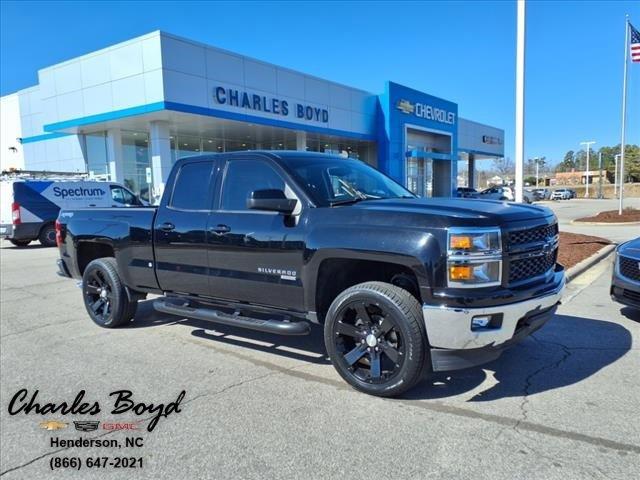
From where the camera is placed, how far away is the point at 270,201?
13.9 feet

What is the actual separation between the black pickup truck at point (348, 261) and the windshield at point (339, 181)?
16mm

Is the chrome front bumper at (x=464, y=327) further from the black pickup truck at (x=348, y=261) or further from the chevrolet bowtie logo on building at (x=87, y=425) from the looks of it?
the chevrolet bowtie logo on building at (x=87, y=425)

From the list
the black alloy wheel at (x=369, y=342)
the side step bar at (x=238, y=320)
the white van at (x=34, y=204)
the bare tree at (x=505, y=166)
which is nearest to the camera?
the black alloy wheel at (x=369, y=342)

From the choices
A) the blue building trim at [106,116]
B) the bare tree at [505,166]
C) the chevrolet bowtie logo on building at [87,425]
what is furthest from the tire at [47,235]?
the bare tree at [505,166]

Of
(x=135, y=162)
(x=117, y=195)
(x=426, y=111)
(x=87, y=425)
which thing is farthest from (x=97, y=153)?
(x=87, y=425)

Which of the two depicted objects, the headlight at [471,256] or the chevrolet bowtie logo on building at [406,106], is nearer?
the headlight at [471,256]

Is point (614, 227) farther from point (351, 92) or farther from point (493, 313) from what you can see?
point (493, 313)

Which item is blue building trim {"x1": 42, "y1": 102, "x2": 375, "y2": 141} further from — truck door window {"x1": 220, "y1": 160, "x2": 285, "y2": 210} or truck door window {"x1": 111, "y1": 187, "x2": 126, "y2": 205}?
truck door window {"x1": 220, "y1": 160, "x2": 285, "y2": 210}

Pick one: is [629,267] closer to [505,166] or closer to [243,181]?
[243,181]

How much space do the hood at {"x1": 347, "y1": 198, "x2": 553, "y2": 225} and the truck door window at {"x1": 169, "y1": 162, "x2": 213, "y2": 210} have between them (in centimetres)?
177

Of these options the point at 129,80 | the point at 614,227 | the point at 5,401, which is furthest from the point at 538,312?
the point at 129,80

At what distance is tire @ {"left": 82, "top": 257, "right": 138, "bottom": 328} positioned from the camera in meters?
6.11

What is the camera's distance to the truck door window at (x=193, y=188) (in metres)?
5.24

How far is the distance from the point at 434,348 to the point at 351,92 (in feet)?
90.7
